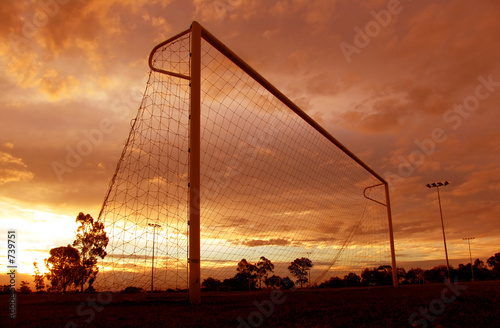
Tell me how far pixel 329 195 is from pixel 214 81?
7393 millimetres

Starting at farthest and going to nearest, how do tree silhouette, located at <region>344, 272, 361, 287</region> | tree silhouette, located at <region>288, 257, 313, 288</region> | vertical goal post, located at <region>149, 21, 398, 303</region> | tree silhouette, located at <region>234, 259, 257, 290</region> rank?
tree silhouette, located at <region>344, 272, 361, 287</region>
tree silhouette, located at <region>234, 259, 257, 290</region>
tree silhouette, located at <region>288, 257, 313, 288</region>
vertical goal post, located at <region>149, 21, 398, 303</region>

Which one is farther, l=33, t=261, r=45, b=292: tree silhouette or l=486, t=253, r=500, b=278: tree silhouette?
l=486, t=253, r=500, b=278: tree silhouette

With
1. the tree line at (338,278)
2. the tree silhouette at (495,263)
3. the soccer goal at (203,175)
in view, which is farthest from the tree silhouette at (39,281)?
the tree silhouette at (495,263)

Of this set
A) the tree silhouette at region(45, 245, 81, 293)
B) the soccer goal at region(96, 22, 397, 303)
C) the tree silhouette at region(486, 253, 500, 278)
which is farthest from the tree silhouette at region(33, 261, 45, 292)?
the tree silhouette at region(486, 253, 500, 278)

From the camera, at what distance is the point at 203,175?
21.2ft

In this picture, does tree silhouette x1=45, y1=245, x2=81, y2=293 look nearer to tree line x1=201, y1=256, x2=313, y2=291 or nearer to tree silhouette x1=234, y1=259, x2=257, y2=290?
tree line x1=201, y1=256, x2=313, y2=291

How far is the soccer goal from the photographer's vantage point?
5.37m

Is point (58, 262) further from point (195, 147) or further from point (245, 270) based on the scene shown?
point (195, 147)

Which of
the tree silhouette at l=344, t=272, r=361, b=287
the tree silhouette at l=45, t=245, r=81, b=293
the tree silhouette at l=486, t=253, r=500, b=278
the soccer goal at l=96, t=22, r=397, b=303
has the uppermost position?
the soccer goal at l=96, t=22, r=397, b=303

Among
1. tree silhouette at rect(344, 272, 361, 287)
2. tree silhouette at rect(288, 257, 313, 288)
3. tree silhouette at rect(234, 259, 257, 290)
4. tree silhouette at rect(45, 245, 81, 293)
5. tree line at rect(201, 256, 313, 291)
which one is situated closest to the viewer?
tree line at rect(201, 256, 313, 291)

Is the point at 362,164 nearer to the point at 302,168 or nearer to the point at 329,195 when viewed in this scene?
the point at 329,195

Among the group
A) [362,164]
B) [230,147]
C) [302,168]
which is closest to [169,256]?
[230,147]

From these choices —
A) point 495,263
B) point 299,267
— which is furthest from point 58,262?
point 495,263

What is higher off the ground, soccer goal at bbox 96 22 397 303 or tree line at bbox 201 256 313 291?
soccer goal at bbox 96 22 397 303
